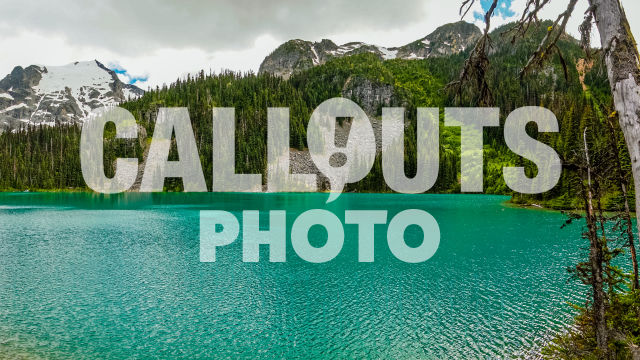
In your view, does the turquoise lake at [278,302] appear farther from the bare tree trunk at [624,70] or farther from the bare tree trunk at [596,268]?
the bare tree trunk at [624,70]

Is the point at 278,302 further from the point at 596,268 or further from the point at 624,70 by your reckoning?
the point at 624,70

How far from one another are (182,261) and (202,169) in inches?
5217

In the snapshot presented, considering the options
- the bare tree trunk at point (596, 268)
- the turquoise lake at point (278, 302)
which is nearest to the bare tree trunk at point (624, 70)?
the bare tree trunk at point (596, 268)

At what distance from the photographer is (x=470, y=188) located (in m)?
136

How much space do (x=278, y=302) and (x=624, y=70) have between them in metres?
17.0

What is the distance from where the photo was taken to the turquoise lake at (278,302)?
1350 centimetres

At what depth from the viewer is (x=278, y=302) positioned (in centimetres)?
1825

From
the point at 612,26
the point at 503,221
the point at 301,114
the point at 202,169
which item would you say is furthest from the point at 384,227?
the point at 301,114

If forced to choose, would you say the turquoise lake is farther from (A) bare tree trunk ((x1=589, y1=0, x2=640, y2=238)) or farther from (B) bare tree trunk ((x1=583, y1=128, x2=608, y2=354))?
(A) bare tree trunk ((x1=589, y1=0, x2=640, y2=238))

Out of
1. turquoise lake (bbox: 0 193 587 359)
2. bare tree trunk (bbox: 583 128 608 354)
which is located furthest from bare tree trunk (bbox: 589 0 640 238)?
turquoise lake (bbox: 0 193 587 359)

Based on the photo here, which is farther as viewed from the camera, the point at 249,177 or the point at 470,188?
the point at 249,177

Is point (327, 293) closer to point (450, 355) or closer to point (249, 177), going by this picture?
point (450, 355)

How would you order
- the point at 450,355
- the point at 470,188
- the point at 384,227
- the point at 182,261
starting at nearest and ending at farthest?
the point at 450,355 < the point at 182,261 < the point at 384,227 < the point at 470,188

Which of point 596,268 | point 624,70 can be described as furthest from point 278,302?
point 624,70
